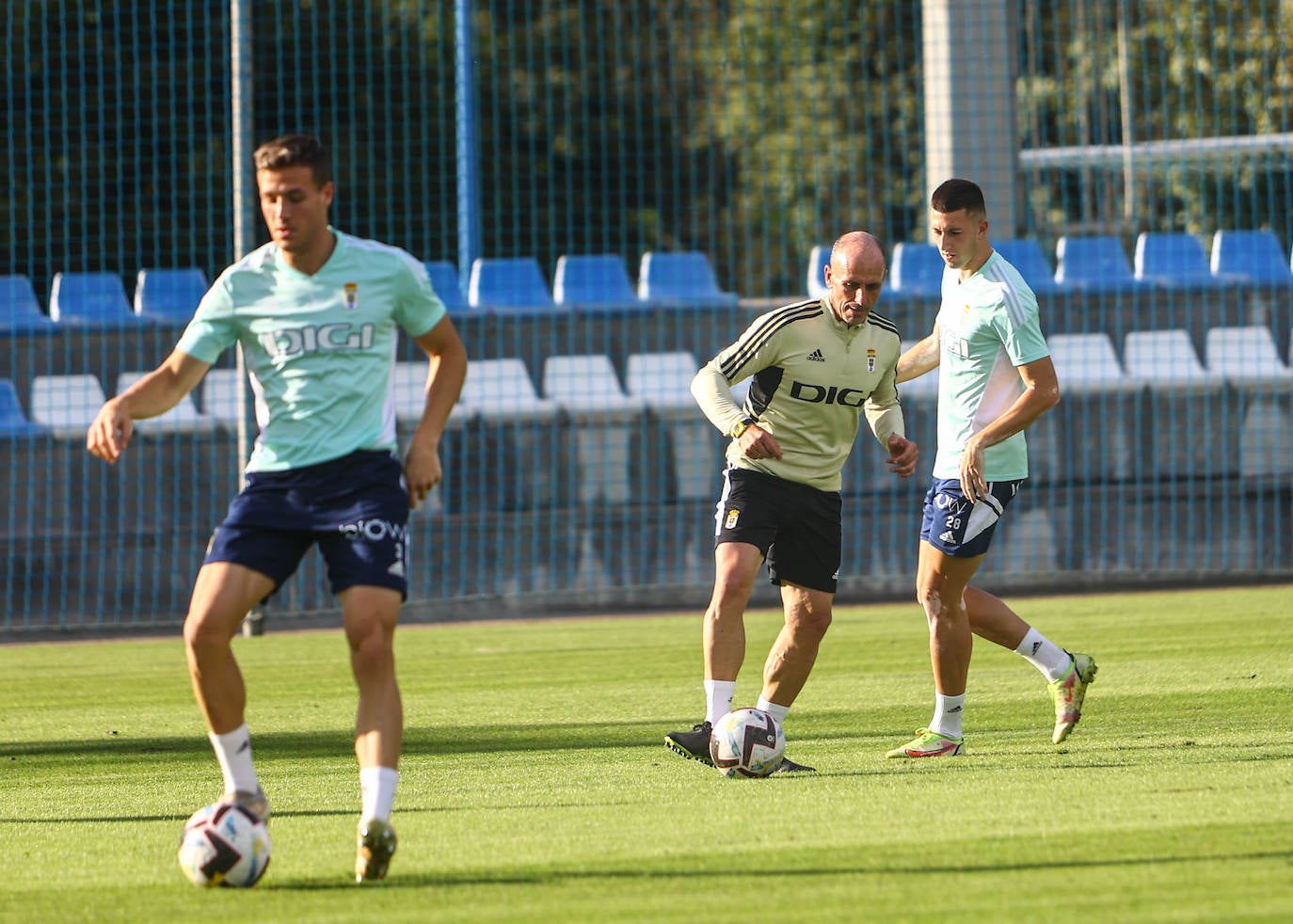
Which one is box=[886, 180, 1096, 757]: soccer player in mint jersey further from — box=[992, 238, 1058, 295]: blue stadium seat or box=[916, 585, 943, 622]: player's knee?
box=[992, 238, 1058, 295]: blue stadium seat

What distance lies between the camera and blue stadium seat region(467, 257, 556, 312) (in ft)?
55.4

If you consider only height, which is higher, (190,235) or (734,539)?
(190,235)

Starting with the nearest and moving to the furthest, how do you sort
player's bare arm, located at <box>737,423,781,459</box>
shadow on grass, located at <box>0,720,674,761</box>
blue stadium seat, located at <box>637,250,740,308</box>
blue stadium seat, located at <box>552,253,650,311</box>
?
1. player's bare arm, located at <box>737,423,781,459</box>
2. shadow on grass, located at <box>0,720,674,761</box>
3. blue stadium seat, located at <box>552,253,650,311</box>
4. blue stadium seat, located at <box>637,250,740,308</box>

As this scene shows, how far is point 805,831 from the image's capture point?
5.56m

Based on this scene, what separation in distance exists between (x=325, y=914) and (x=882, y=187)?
79.9 feet

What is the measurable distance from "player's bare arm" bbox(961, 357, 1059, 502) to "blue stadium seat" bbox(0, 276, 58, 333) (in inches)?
447

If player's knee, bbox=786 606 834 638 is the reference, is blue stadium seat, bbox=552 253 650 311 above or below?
above

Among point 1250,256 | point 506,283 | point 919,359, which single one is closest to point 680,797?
point 919,359

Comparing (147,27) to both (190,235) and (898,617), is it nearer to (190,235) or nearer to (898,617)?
(190,235)

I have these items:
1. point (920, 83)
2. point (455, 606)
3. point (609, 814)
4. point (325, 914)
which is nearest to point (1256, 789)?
point (609, 814)

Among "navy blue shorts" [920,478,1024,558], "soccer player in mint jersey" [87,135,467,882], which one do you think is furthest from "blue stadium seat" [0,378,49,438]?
"soccer player in mint jersey" [87,135,467,882]

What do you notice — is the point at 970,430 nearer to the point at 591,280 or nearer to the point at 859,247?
the point at 859,247

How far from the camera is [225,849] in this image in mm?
5004

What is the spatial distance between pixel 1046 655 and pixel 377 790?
349 cm
